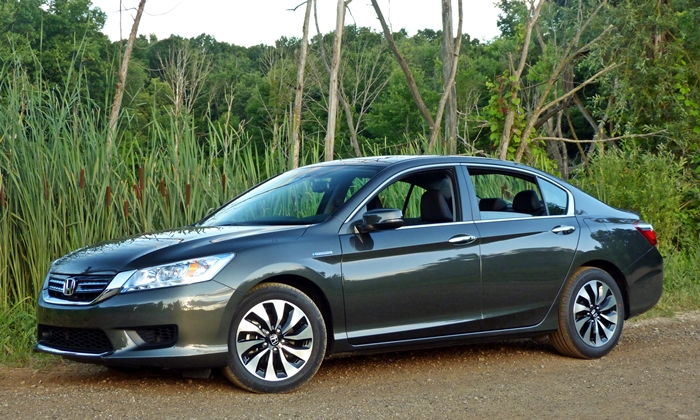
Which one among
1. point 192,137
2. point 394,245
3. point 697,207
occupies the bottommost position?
point 697,207

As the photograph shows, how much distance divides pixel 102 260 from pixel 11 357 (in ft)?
5.78

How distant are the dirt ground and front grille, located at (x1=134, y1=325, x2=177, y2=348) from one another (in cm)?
36

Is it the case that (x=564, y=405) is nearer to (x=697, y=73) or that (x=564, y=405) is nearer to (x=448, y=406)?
(x=448, y=406)

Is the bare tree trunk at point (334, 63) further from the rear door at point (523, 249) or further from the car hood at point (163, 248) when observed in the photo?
the car hood at point (163, 248)

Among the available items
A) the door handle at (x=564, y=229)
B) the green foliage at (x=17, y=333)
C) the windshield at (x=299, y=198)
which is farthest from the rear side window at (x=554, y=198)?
the green foliage at (x=17, y=333)

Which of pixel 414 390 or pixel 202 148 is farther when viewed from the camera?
pixel 202 148

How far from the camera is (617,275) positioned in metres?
8.17

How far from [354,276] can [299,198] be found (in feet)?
2.89

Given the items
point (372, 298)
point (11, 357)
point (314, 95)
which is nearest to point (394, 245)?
point (372, 298)

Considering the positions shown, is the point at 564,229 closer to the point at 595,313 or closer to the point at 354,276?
the point at 595,313

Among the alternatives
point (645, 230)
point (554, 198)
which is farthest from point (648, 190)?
point (554, 198)

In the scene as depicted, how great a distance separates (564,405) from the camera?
5.99m

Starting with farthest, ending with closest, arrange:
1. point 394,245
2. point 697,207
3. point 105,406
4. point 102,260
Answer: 1. point 697,207
2. point 394,245
3. point 102,260
4. point 105,406

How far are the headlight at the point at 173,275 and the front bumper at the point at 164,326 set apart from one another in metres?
0.04
